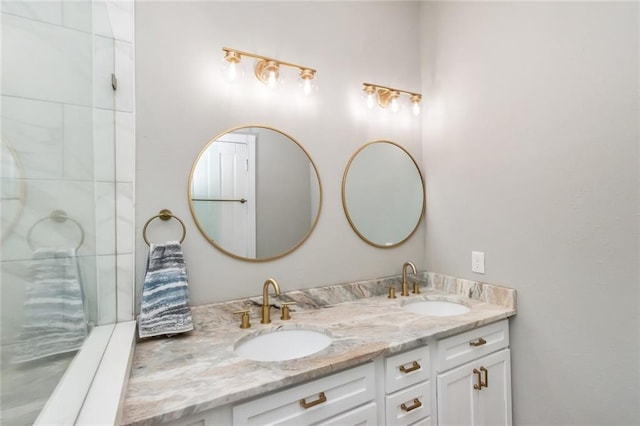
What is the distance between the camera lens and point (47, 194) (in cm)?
71

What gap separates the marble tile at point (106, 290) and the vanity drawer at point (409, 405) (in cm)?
108

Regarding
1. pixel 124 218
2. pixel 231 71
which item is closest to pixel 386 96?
pixel 231 71

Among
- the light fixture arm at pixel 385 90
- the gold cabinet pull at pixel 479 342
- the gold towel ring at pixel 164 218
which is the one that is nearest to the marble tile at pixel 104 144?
the gold towel ring at pixel 164 218

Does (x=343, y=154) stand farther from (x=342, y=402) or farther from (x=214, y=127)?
(x=342, y=402)

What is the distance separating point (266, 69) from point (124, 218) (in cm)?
91

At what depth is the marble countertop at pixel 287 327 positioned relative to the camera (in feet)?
2.75

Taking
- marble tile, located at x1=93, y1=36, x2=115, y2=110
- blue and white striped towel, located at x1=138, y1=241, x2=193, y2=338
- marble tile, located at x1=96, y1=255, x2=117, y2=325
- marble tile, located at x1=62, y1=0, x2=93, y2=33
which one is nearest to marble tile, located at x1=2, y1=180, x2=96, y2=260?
marble tile, located at x1=96, y1=255, x2=117, y2=325

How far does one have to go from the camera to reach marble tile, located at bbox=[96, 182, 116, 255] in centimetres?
113

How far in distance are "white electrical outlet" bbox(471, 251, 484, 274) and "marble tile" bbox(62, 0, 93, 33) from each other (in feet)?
6.20

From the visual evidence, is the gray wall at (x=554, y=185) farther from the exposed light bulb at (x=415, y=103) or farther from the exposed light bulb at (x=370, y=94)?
the exposed light bulb at (x=370, y=94)

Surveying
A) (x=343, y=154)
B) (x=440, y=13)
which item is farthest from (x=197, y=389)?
(x=440, y=13)

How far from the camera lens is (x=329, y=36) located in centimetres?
174

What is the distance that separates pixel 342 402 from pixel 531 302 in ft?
3.38

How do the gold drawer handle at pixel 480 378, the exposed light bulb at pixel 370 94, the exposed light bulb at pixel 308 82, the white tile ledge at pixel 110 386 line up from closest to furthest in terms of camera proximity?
the white tile ledge at pixel 110 386 < the gold drawer handle at pixel 480 378 < the exposed light bulb at pixel 308 82 < the exposed light bulb at pixel 370 94
